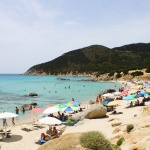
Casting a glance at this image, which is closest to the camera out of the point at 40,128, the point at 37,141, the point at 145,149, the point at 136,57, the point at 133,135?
the point at 145,149

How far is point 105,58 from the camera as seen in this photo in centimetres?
19388

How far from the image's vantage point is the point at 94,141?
282 inches

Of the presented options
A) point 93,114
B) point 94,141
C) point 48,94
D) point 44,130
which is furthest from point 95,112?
point 48,94

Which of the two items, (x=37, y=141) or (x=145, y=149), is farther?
(x=37, y=141)

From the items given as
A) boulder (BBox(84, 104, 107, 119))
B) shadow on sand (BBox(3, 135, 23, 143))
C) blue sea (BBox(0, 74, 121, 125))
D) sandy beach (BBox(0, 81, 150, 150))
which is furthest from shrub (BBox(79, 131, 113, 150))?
blue sea (BBox(0, 74, 121, 125))

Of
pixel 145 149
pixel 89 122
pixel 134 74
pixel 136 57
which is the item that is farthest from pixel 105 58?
pixel 145 149

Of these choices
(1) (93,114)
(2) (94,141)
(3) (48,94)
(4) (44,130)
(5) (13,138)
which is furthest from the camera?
(3) (48,94)

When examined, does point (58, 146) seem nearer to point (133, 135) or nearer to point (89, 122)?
point (133, 135)

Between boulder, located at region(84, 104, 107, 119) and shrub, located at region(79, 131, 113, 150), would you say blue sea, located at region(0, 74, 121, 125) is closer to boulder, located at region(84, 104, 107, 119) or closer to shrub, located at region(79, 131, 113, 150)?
boulder, located at region(84, 104, 107, 119)

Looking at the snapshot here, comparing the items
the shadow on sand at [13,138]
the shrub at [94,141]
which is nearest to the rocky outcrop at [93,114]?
the shadow on sand at [13,138]

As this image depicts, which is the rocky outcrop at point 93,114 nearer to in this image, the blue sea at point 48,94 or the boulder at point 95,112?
→ the boulder at point 95,112

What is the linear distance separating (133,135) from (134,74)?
262ft

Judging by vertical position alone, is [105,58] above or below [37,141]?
above

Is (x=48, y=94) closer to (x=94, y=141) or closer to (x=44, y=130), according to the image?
(x=44, y=130)
